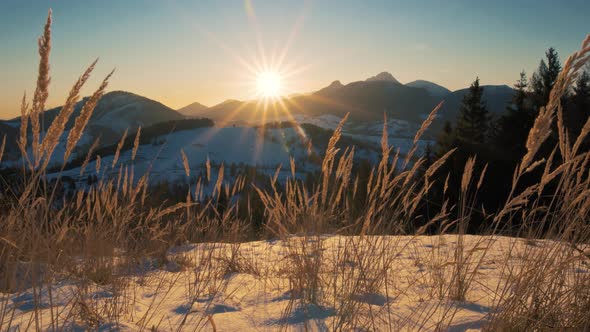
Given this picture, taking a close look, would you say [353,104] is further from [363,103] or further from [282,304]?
[282,304]

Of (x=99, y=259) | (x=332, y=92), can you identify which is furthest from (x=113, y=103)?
(x=99, y=259)

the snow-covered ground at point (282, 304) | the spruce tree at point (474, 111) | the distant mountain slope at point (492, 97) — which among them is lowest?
the snow-covered ground at point (282, 304)

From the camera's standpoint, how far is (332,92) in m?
167

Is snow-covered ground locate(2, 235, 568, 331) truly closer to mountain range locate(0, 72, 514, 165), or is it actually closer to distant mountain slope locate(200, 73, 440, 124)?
mountain range locate(0, 72, 514, 165)

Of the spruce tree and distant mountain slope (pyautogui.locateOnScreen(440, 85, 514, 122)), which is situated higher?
distant mountain slope (pyautogui.locateOnScreen(440, 85, 514, 122))

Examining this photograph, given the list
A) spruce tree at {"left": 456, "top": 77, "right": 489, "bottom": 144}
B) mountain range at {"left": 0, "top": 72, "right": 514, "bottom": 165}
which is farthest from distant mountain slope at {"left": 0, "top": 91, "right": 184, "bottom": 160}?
spruce tree at {"left": 456, "top": 77, "right": 489, "bottom": 144}

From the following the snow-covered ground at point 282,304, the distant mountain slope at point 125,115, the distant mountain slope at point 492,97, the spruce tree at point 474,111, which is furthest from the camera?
the distant mountain slope at point 492,97

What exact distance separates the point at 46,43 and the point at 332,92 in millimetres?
169321

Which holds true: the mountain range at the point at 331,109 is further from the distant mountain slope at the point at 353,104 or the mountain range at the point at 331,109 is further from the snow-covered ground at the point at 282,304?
the snow-covered ground at the point at 282,304

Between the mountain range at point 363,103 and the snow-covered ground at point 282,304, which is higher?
the mountain range at point 363,103

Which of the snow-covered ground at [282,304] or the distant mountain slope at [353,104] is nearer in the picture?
the snow-covered ground at [282,304]

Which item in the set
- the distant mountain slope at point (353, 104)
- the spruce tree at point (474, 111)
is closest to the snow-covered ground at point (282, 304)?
the spruce tree at point (474, 111)

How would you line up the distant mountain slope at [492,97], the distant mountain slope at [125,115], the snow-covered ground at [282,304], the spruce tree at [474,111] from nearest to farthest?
the snow-covered ground at [282,304], the spruce tree at [474,111], the distant mountain slope at [125,115], the distant mountain slope at [492,97]

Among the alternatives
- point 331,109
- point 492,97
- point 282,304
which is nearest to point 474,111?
point 282,304
